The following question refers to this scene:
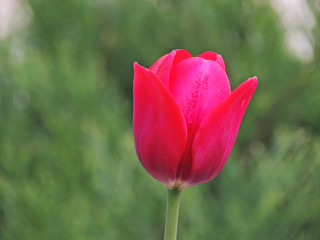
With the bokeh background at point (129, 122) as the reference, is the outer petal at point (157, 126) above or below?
below

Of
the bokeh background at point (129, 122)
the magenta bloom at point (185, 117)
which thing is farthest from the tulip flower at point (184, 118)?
the bokeh background at point (129, 122)

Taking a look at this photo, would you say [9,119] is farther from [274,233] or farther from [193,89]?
[193,89]

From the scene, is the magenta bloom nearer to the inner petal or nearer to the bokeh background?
the inner petal

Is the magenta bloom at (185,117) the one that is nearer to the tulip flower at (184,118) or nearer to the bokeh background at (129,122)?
the tulip flower at (184,118)

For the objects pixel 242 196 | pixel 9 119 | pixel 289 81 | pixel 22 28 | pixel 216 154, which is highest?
pixel 22 28

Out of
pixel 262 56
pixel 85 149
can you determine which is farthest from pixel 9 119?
pixel 262 56

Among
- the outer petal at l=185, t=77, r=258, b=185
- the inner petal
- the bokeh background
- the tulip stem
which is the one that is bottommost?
the tulip stem

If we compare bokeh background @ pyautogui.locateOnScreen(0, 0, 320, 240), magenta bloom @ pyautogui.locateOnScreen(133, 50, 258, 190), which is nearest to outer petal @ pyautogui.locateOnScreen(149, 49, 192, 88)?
magenta bloom @ pyautogui.locateOnScreen(133, 50, 258, 190)
